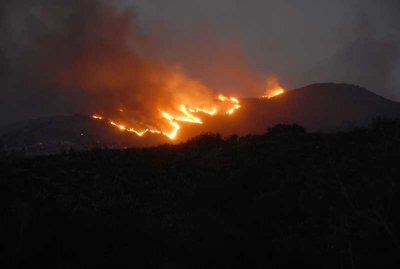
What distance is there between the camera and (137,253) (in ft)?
35.6

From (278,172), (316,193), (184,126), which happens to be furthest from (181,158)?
(184,126)

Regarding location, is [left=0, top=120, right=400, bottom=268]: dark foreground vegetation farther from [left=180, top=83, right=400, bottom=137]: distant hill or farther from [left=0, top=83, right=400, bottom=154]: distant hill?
[left=180, top=83, right=400, bottom=137]: distant hill

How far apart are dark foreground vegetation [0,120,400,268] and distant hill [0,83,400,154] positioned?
5218 centimetres

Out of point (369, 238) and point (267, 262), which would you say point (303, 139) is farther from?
point (267, 262)

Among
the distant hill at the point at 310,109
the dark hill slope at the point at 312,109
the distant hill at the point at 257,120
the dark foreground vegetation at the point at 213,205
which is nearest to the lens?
the dark foreground vegetation at the point at 213,205

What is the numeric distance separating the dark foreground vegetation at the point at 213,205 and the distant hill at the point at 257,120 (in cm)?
5218

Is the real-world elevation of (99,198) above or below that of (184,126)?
below

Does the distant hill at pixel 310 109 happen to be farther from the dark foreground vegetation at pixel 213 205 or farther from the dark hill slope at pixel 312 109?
the dark foreground vegetation at pixel 213 205

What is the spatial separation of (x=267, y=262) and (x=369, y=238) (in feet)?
10.8

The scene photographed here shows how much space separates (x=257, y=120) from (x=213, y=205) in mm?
74929

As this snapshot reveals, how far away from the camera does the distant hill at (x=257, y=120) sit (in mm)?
80938

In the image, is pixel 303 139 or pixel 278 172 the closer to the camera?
pixel 278 172

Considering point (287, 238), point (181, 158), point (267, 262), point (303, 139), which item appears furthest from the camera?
point (303, 139)

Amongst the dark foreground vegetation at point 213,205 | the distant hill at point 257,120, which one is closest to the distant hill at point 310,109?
the distant hill at point 257,120
